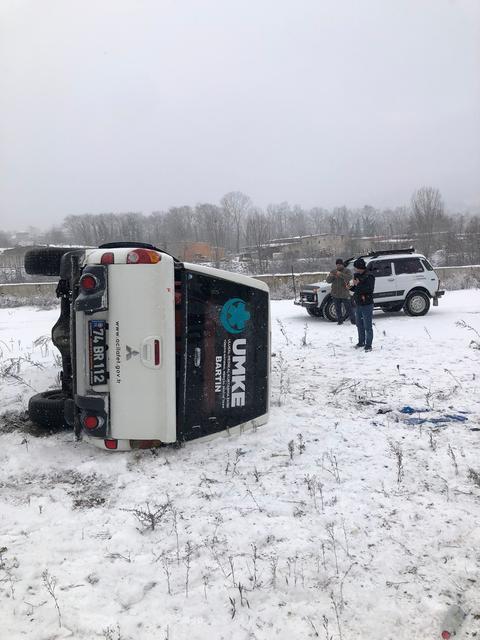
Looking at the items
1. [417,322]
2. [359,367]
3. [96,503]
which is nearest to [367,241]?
→ [417,322]

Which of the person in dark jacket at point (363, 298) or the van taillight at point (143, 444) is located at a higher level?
the person in dark jacket at point (363, 298)

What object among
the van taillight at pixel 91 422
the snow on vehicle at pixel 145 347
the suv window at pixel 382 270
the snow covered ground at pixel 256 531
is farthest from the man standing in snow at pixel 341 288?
the van taillight at pixel 91 422

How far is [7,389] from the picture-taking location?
631 cm

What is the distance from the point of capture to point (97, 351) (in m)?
4.03

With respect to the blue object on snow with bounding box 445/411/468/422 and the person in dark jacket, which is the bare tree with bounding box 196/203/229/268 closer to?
the person in dark jacket

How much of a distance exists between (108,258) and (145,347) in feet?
2.79

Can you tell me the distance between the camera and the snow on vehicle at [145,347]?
399 cm

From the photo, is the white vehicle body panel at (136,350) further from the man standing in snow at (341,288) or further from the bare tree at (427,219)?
the bare tree at (427,219)

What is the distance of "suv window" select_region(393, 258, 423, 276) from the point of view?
1423 cm

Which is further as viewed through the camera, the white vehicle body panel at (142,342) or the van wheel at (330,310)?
the van wheel at (330,310)

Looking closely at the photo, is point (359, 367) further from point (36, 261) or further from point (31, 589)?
point (31, 589)

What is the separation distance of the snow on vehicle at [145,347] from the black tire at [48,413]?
2.18 ft

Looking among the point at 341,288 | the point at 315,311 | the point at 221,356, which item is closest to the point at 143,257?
the point at 221,356

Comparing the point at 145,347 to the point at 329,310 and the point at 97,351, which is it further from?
the point at 329,310
